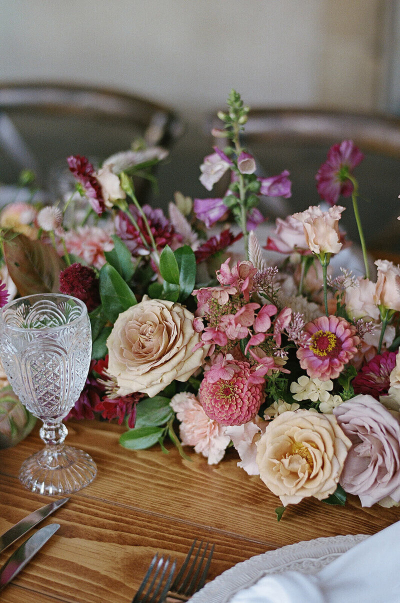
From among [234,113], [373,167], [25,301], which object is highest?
[234,113]

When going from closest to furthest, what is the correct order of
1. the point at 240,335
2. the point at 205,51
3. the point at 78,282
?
the point at 240,335, the point at 78,282, the point at 205,51

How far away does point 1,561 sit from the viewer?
0.51 m

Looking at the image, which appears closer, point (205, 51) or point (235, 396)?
point (235, 396)

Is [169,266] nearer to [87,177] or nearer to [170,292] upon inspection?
[170,292]

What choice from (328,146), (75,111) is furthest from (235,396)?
(75,111)

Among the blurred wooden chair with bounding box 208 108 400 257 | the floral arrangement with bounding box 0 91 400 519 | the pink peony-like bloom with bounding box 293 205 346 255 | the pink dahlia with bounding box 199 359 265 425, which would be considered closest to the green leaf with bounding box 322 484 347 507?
the floral arrangement with bounding box 0 91 400 519

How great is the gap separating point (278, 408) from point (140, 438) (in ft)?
0.53

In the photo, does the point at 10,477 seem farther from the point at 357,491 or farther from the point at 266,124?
the point at 266,124

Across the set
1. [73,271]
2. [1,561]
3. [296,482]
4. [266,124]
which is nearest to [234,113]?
[73,271]

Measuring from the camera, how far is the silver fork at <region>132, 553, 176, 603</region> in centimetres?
47

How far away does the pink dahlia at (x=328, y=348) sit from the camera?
21.7 inches

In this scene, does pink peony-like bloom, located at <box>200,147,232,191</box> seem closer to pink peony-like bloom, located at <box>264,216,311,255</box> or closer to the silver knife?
pink peony-like bloom, located at <box>264,216,311,255</box>

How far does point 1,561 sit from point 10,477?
118mm

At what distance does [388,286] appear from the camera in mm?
559
